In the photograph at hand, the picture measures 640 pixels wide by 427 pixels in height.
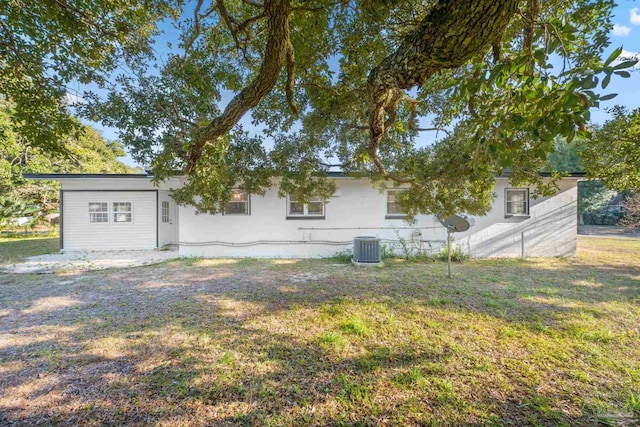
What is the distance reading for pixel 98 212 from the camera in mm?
9500

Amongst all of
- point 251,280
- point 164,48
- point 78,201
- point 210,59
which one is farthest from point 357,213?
point 78,201

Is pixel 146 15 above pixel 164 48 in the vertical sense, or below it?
above

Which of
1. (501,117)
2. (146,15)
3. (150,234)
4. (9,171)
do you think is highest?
(146,15)

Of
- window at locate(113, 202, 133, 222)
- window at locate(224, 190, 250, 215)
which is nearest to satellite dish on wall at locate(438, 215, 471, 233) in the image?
window at locate(224, 190, 250, 215)

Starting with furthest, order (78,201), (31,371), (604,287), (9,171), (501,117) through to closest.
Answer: (9,171), (78,201), (604,287), (31,371), (501,117)

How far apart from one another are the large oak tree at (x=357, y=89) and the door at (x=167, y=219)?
470 centimetres

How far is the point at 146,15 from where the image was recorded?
14.0ft

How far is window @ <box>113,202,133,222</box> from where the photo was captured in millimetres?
9617

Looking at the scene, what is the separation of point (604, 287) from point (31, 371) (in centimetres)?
919

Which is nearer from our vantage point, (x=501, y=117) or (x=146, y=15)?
(x=501, y=117)

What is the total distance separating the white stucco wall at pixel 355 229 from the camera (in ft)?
28.1

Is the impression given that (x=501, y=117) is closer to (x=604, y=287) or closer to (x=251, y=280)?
(x=251, y=280)

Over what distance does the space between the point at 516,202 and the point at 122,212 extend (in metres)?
14.4

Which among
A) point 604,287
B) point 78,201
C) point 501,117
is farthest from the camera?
point 78,201
